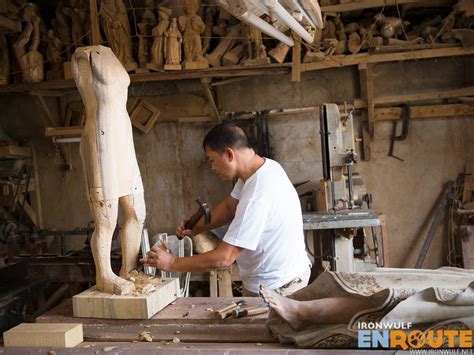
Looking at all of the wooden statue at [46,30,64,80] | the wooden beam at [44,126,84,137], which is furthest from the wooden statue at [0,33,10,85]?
the wooden beam at [44,126,84,137]

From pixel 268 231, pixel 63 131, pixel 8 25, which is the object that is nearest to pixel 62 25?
pixel 8 25

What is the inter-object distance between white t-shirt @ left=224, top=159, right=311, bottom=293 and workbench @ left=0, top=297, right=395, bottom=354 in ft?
0.63

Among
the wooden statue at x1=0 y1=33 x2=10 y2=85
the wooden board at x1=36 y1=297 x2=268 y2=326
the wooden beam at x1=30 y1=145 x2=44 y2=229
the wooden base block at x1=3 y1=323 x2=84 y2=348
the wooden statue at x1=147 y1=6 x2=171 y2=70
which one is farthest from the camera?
the wooden beam at x1=30 y1=145 x2=44 y2=229

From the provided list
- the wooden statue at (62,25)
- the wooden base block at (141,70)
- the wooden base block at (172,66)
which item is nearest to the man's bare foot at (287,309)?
the wooden base block at (172,66)

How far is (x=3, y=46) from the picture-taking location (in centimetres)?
553

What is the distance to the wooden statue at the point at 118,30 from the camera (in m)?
5.15

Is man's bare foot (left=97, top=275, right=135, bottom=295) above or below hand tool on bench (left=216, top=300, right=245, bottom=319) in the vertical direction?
above

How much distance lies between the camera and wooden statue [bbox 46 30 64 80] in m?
5.57

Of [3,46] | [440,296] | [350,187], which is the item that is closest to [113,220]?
[440,296]

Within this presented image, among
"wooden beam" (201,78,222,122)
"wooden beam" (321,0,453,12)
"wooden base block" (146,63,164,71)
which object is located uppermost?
"wooden beam" (321,0,453,12)

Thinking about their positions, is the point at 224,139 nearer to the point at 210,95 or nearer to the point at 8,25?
the point at 210,95

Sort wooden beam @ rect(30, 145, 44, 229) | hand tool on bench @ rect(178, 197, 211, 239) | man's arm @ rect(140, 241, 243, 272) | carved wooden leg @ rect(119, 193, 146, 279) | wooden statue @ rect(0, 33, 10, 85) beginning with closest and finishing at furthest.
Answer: man's arm @ rect(140, 241, 243, 272) < carved wooden leg @ rect(119, 193, 146, 279) < hand tool on bench @ rect(178, 197, 211, 239) < wooden statue @ rect(0, 33, 10, 85) < wooden beam @ rect(30, 145, 44, 229)

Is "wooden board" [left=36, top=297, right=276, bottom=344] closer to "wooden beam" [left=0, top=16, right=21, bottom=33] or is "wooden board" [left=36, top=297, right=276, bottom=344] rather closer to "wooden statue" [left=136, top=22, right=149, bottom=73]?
"wooden statue" [left=136, top=22, right=149, bottom=73]

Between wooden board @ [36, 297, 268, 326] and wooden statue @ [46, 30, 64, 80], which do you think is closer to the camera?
wooden board @ [36, 297, 268, 326]
